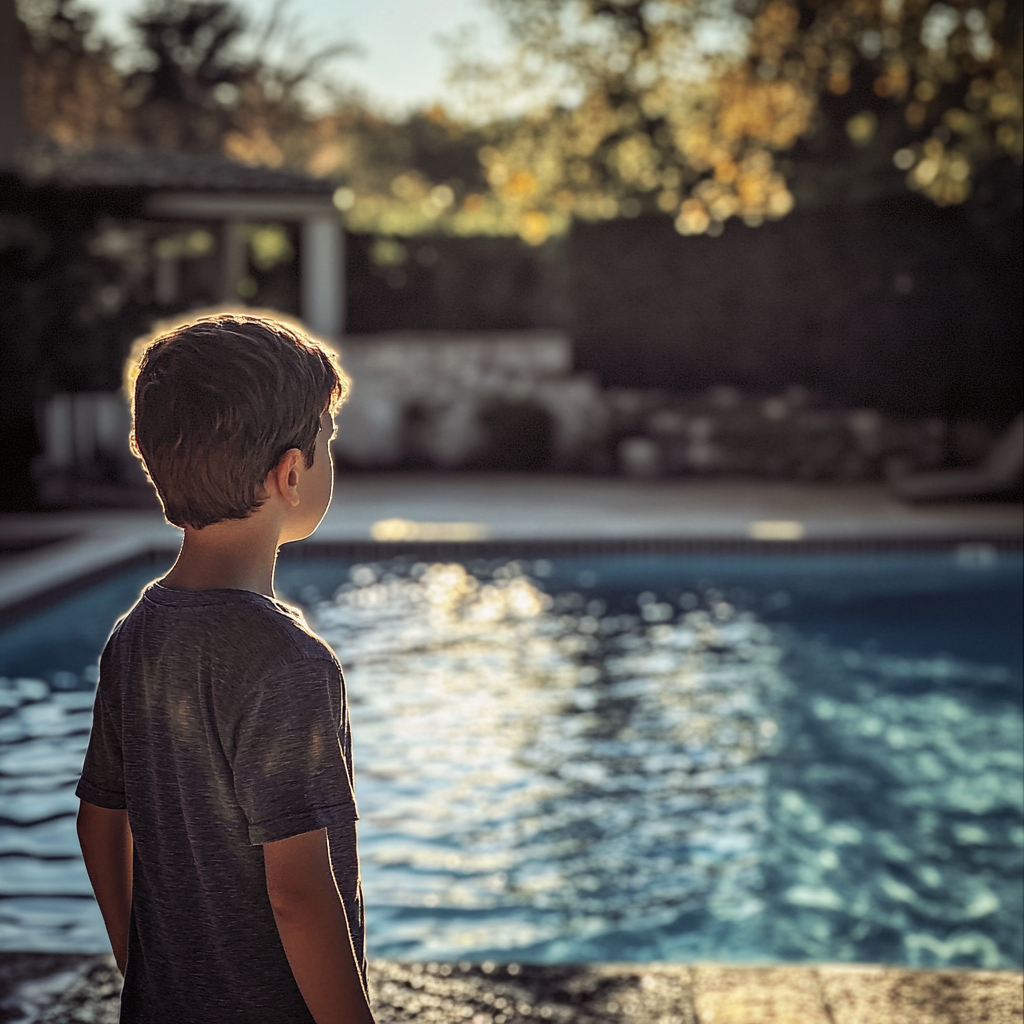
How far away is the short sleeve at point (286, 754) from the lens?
138cm

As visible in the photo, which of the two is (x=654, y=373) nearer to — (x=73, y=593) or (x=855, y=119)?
(x=855, y=119)

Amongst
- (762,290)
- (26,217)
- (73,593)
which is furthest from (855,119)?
(73,593)

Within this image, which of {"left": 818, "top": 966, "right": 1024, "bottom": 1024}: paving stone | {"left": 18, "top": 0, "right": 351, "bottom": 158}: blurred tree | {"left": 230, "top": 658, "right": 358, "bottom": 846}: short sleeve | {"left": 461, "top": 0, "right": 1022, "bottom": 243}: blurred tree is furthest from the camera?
{"left": 18, "top": 0, "right": 351, "bottom": 158}: blurred tree

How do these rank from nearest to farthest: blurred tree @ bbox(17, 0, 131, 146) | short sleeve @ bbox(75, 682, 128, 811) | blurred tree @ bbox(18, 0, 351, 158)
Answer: short sleeve @ bbox(75, 682, 128, 811), blurred tree @ bbox(18, 0, 351, 158), blurred tree @ bbox(17, 0, 131, 146)

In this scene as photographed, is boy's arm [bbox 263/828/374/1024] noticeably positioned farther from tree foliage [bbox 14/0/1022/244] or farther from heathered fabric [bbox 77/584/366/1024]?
tree foliage [bbox 14/0/1022/244]

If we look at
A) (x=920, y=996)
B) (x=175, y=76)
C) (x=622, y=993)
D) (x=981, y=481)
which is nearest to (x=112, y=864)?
(x=622, y=993)

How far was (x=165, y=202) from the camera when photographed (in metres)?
16.8

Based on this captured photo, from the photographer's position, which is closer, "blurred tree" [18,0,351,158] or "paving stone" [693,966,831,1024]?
"paving stone" [693,966,831,1024]

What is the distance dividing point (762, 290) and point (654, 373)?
154 cm

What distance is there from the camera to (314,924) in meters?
1.41

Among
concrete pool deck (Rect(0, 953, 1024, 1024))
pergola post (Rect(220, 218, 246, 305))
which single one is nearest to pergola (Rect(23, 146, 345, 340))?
pergola post (Rect(220, 218, 246, 305))

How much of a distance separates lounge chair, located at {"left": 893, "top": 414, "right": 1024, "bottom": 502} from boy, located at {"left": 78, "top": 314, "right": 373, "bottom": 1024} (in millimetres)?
11426

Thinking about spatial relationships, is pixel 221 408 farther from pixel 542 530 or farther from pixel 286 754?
pixel 542 530

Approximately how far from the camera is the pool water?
436 centimetres
